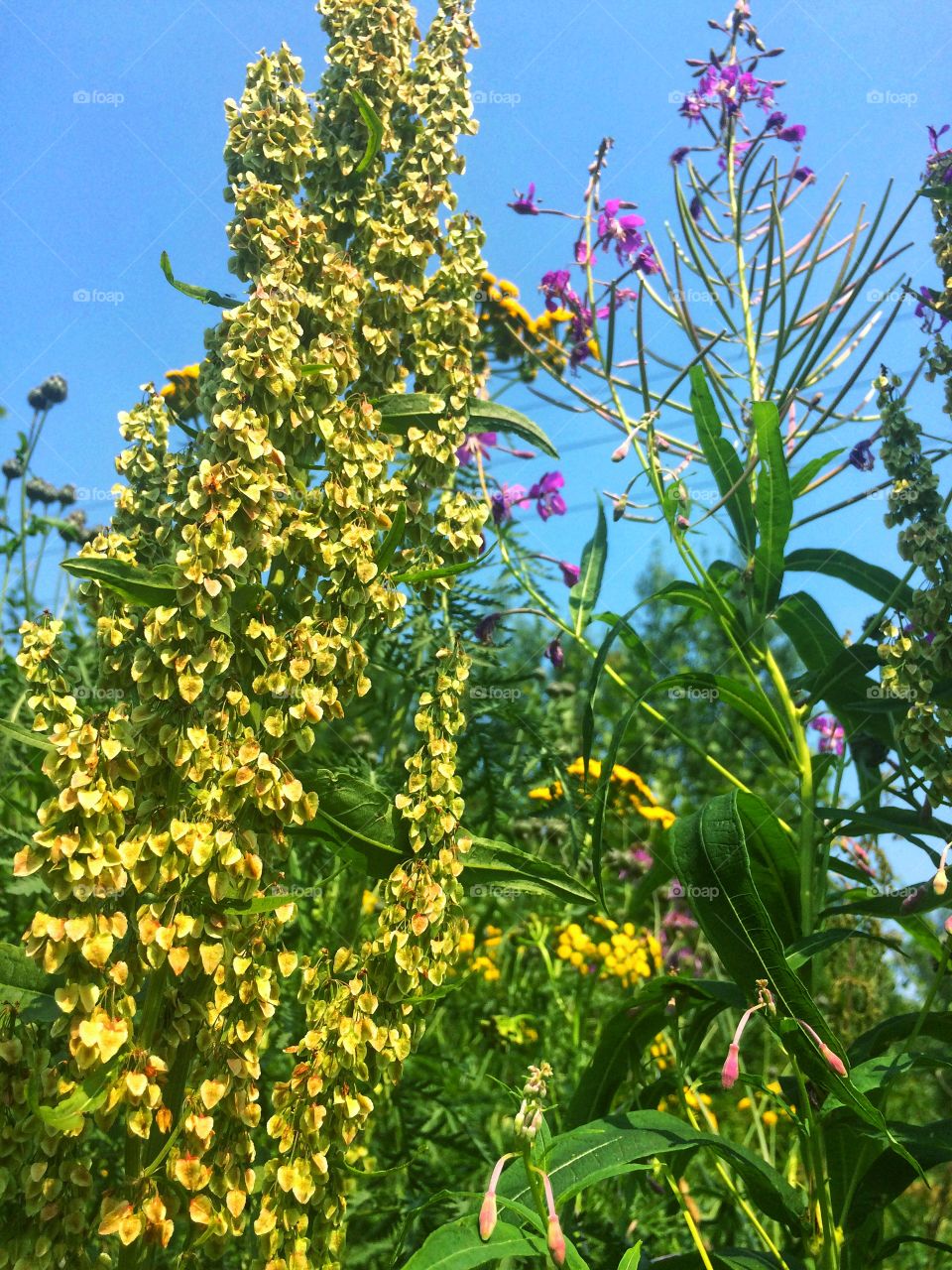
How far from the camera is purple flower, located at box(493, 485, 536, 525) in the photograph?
2.31m

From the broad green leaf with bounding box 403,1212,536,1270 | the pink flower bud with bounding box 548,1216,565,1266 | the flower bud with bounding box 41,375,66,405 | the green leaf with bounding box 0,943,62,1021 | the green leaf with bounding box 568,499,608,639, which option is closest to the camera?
the pink flower bud with bounding box 548,1216,565,1266

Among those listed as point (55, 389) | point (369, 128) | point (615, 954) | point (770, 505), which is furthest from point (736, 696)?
point (55, 389)

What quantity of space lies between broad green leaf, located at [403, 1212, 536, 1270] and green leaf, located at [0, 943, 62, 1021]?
A: 519 mm

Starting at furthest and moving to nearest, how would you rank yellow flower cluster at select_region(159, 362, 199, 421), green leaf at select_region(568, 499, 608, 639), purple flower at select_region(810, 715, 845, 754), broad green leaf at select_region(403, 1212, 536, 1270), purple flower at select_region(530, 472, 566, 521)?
purple flower at select_region(530, 472, 566, 521), purple flower at select_region(810, 715, 845, 754), green leaf at select_region(568, 499, 608, 639), yellow flower cluster at select_region(159, 362, 199, 421), broad green leaf at select_region(403, 1212, 536, 1270)

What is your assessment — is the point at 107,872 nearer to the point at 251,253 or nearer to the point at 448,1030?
the point at 251,253

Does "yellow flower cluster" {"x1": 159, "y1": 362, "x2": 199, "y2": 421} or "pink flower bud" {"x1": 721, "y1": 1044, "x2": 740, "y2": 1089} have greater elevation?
"yellow flower cluster" {"x1": 159, "y1": 362, "x2": 199, "y2": 421}

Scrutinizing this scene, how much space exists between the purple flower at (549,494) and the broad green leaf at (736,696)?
38.4 inches

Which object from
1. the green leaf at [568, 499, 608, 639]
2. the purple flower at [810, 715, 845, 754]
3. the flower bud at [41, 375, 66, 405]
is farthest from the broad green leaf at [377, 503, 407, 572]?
the flower bud at [41, 375, 66, 405]

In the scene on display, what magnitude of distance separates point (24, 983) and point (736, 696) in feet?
3.58

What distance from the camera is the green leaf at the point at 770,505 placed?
62.9 inches

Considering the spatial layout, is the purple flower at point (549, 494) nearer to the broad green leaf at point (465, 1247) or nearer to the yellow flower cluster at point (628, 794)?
the yellow flower cluster at point (628, 794)

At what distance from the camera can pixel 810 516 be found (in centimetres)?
175

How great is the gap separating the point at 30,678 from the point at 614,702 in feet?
17.3

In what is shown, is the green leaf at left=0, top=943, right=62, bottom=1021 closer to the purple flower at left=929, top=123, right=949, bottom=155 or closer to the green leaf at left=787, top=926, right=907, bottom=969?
the green leaf at left=787, top=926, right=907, bottom=969
